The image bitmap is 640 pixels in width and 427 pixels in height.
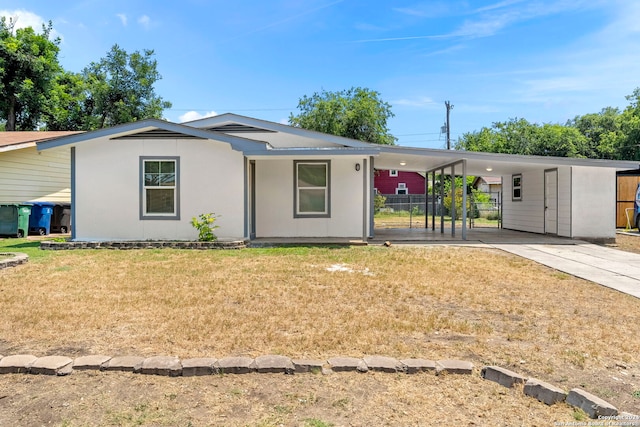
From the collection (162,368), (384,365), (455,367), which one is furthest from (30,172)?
(455,367)

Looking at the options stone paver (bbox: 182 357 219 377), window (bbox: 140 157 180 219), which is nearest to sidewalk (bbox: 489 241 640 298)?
stone paver (bbox: 182 357 219 377)

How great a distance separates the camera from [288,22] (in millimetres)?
18484

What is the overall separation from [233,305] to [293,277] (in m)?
1.68

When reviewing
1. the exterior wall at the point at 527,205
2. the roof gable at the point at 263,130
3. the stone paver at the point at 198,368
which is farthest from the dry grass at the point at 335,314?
the exterior wall at the point at 527,205

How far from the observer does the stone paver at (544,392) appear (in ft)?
8.21

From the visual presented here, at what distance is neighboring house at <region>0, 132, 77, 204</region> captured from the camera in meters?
12.8

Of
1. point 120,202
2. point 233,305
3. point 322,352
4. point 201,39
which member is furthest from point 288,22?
point 322,352

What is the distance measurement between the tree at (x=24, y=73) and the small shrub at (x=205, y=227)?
64.7 ft

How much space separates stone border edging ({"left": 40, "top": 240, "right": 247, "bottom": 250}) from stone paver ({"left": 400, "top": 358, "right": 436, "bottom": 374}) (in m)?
6.90

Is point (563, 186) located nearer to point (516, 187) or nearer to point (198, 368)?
point (516, 187)

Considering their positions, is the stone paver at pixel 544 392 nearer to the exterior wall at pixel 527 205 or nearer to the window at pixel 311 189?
the window at pixel 311 189

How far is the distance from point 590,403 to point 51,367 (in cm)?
348

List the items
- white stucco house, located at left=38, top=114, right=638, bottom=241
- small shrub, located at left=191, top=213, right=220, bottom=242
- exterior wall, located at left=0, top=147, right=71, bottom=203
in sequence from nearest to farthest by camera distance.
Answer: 1. small shrub, located at left=191, top=213, right=220, bottom=242
2. white stucco house, located at left=38, top=114, right=638, bottom=241
3. exterior wall, located at left=0, top=147, right=71, bottom=203

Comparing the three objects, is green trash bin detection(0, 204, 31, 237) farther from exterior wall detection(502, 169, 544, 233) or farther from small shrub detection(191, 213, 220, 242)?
exterior wall detection(502, 169, 544, 233)
